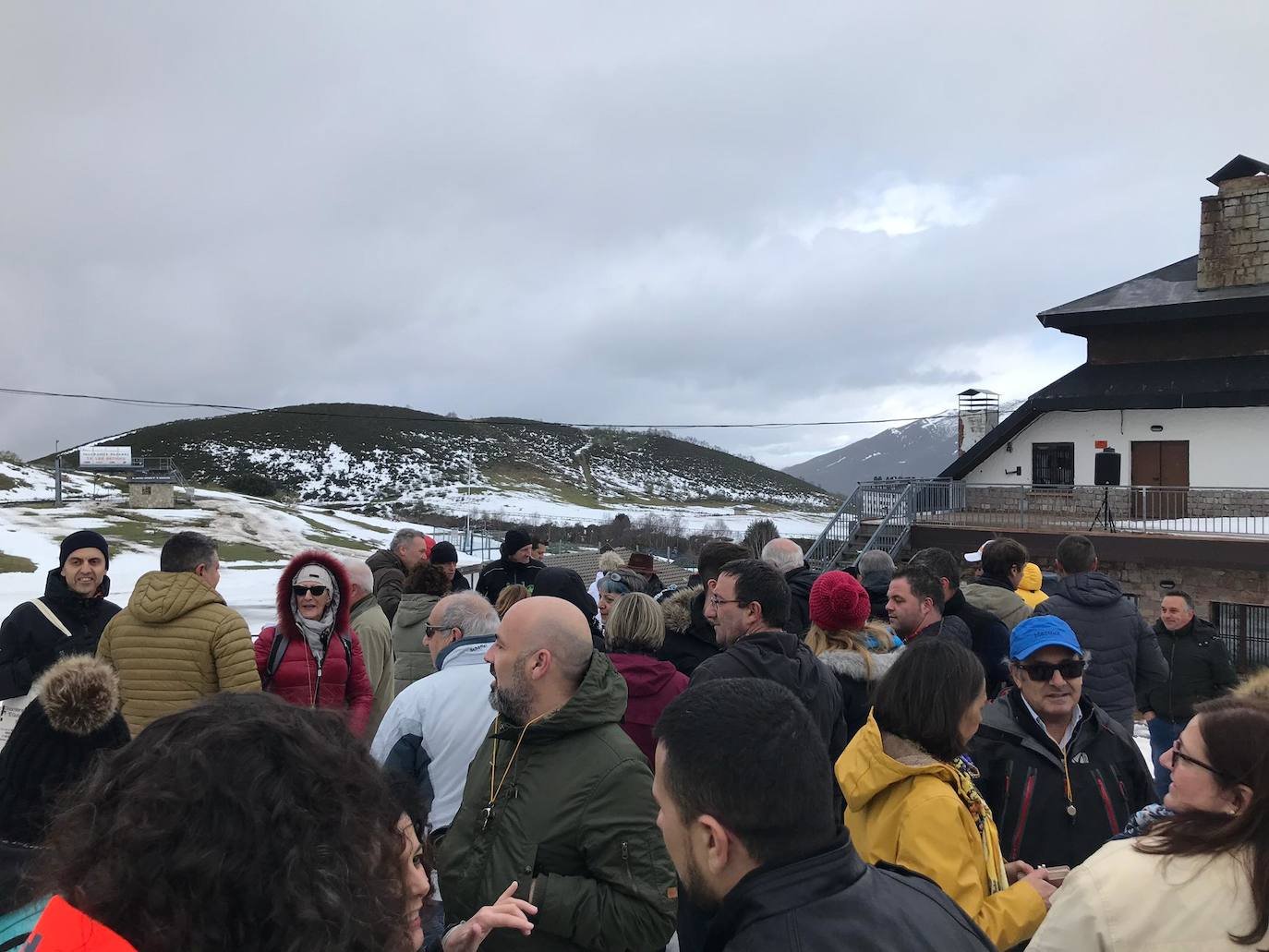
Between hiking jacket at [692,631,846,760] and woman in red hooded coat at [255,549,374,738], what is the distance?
228cm

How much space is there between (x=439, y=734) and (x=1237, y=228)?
23579 millimetres

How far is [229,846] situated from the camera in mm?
1084

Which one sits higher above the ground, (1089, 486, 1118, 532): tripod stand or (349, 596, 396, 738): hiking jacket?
(1089, 486, 1118, 532): tripod stand

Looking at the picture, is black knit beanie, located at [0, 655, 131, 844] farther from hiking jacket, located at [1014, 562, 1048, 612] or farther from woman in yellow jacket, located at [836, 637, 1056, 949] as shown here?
hiking jacket, located at [1014, 562, 1048, 612]

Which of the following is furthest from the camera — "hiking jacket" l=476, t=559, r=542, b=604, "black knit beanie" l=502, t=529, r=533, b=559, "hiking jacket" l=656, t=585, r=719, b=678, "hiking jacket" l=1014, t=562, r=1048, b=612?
"hiking jacket" l=476, t=559, r=542, b=604

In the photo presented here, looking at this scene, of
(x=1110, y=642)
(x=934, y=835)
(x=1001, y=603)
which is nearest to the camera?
(x=934, y=835)

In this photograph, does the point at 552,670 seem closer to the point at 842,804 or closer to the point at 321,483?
the point at 842,804

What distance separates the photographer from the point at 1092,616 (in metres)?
5.42

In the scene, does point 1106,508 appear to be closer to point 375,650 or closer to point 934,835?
point 375,650

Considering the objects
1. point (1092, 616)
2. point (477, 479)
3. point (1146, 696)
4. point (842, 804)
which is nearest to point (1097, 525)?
point (1146, 696)

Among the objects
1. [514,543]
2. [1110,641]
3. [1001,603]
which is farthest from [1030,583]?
[514,543]

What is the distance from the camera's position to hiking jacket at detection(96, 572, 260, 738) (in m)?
4.18

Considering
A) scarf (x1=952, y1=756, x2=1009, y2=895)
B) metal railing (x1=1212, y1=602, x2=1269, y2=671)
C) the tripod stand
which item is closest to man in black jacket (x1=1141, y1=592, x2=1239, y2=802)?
scarf (x1=952, y1=756, x2=1009, y2=895)

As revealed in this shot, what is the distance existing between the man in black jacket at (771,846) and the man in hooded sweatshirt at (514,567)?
6.36m
